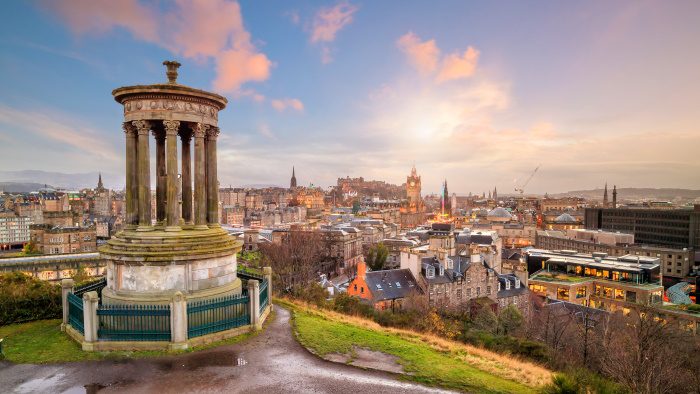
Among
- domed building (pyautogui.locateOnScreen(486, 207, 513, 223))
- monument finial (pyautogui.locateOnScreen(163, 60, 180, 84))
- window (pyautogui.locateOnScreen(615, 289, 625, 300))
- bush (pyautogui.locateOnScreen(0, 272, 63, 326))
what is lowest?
window (pyautogui.locateOnScreen(615, 289, 625, 300))

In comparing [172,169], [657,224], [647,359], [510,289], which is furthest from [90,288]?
[657,224]

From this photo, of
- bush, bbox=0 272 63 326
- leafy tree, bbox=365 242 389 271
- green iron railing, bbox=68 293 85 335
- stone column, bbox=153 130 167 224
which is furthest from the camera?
leafy tree, bbox=365 242 389 271

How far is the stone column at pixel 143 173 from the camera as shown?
16406 mm

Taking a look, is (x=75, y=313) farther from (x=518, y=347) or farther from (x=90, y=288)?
(x=518, y=347)

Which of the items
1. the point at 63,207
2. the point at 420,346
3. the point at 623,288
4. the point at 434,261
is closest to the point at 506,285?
the point at 434,261

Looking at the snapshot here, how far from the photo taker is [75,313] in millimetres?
14805

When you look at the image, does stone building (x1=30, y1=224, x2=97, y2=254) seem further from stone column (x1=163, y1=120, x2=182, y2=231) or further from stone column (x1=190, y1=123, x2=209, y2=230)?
stone column (x1=163, y1=120, x2=182, y2=231)

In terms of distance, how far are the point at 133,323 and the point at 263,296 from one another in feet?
16.9

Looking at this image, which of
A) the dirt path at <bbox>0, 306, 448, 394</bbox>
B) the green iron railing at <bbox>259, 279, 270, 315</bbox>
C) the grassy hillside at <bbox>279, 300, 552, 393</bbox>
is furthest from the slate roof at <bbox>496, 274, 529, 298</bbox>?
the dirt path at <bbox>0, 306, 448, 394</bbox>

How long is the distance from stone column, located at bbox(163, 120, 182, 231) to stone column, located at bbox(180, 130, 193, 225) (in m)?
2.19

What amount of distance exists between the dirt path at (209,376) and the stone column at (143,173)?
5712 millimetres

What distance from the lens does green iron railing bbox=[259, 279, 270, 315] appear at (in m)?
17.1

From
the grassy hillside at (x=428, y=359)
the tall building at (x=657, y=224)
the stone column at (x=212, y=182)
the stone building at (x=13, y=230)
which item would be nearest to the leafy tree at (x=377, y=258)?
the grassy hillside at (x=428, y=359)

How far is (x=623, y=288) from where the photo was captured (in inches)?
2295
